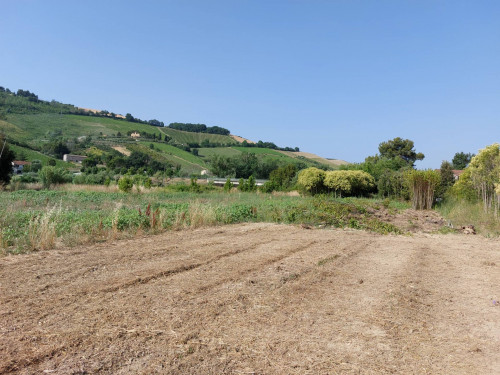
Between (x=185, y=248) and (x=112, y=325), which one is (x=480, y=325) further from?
(x=185, y=248)

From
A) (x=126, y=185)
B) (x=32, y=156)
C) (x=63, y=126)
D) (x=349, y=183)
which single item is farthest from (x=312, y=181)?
(x=63, y=126)

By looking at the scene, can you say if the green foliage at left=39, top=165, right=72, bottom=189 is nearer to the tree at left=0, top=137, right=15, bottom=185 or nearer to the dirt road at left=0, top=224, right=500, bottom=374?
the tree at left=0, top=137, right=15, bottom=185

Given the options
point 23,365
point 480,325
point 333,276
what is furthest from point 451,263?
point 23,365

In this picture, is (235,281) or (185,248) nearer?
(235,281)

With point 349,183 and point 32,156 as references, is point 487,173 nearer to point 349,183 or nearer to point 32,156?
point 349,183

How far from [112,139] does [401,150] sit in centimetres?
5384

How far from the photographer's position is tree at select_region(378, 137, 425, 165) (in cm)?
4547

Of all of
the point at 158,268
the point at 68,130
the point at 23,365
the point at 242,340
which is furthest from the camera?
the point at 68,130

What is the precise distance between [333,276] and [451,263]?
2712 mm

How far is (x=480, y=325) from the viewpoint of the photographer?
376 cm

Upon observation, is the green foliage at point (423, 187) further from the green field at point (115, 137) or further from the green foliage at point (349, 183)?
the green field at point (115, 137)

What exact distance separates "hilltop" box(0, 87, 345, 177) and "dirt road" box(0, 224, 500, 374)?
4877 cm

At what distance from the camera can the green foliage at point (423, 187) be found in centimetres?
1797

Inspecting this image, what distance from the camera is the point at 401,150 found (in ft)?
150
